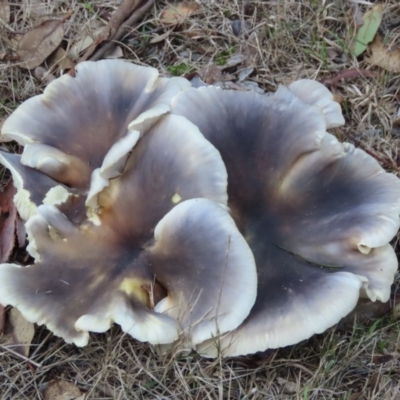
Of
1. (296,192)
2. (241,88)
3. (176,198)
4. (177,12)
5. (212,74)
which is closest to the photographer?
(176,198)

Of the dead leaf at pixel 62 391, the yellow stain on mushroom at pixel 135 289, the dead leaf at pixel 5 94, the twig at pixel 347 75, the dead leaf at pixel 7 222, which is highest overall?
the twig at pixel 347 75

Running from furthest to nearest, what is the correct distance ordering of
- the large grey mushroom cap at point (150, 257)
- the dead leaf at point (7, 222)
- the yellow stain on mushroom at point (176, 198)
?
the dead leaf at point (7, 222)
the yellow stain on mushroom at point (176, 198)
the large grey mushroom cap at point (150, 257)

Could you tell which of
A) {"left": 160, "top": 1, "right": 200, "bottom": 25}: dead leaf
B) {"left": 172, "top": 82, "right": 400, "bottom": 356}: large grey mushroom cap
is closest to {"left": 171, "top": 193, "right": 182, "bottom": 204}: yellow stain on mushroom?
{"left": 172, "top": 82, "right": 400, "bottom": 356}: large grey mushroom cap

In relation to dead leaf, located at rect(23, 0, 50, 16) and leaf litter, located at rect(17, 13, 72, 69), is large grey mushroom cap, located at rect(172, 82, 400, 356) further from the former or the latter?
→ dead leaf, located at rect(23, 0, 50, 16)

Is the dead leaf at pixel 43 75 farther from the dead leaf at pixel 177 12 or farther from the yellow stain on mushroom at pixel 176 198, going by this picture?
the yellow stain on mushroom at pixel 176 198

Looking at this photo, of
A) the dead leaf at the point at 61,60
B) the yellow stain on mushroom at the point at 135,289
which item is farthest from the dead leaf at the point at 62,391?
the dead leaf at the point at 61,60

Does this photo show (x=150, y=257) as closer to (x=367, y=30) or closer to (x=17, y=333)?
(x=17, y=333)

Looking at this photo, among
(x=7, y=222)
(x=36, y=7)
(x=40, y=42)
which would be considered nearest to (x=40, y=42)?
(x=40, y=42)
